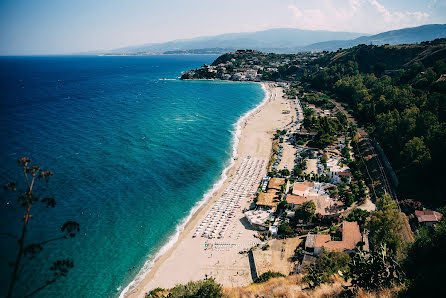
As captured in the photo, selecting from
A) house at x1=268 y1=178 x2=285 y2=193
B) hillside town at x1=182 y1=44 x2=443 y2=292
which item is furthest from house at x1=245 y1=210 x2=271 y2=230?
house at x1=268 y1=178 x2=285 y2=193

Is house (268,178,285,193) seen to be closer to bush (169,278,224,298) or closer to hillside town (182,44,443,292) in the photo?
hillside town (182,44,443,292)

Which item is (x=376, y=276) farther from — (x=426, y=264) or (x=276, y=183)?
(x=276, y=183)

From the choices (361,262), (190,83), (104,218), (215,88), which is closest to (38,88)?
(190,83)

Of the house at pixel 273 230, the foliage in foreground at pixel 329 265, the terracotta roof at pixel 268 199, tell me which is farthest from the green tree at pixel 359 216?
the terracotta roof at pixel 268 199

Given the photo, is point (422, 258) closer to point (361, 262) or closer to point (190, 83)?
point (361, 262)

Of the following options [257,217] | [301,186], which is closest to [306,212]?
[257,217]

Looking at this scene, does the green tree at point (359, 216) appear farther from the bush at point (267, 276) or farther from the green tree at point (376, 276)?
the green tree at point (376, 276)
